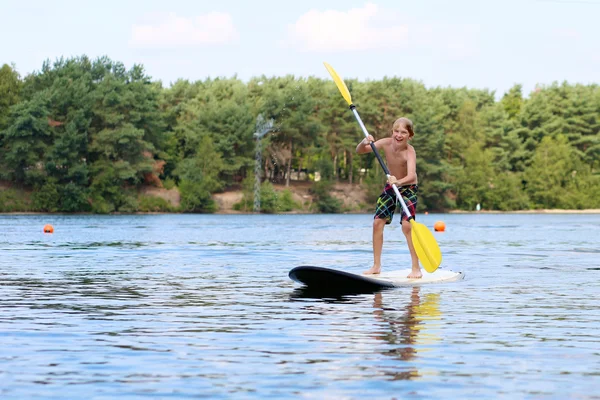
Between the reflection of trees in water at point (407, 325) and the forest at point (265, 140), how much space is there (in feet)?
226

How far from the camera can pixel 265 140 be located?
87.6 metres

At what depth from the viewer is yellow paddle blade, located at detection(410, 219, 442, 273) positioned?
14883 millimetres

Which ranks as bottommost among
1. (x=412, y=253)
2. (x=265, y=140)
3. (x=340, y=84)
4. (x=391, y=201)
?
(x=412, y=253)

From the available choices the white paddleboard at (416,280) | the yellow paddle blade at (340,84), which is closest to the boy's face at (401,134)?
the white paddleboard at (416,280)

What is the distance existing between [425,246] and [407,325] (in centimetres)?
466

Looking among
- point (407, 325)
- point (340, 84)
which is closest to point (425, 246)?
point (340, 84)

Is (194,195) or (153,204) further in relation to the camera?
(194,195)

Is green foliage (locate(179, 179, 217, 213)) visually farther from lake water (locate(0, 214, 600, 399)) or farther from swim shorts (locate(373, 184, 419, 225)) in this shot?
swim shorts (locate(373, 184, 419, 225))

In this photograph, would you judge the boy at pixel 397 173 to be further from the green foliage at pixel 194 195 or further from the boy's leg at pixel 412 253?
the green foliage at pixel 194 195

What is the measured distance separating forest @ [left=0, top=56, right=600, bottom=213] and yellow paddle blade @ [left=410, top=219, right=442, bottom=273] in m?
66.6

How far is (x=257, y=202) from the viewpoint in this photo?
8594 centimetres

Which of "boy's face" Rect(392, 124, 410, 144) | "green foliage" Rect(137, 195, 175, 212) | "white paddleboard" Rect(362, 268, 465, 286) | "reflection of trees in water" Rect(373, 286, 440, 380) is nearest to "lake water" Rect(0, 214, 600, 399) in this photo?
"reflection of trees in water" Rect(373, 286, 440, 380)

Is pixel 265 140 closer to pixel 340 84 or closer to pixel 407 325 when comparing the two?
pixel 340 84

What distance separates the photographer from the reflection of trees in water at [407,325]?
8.36 meters
